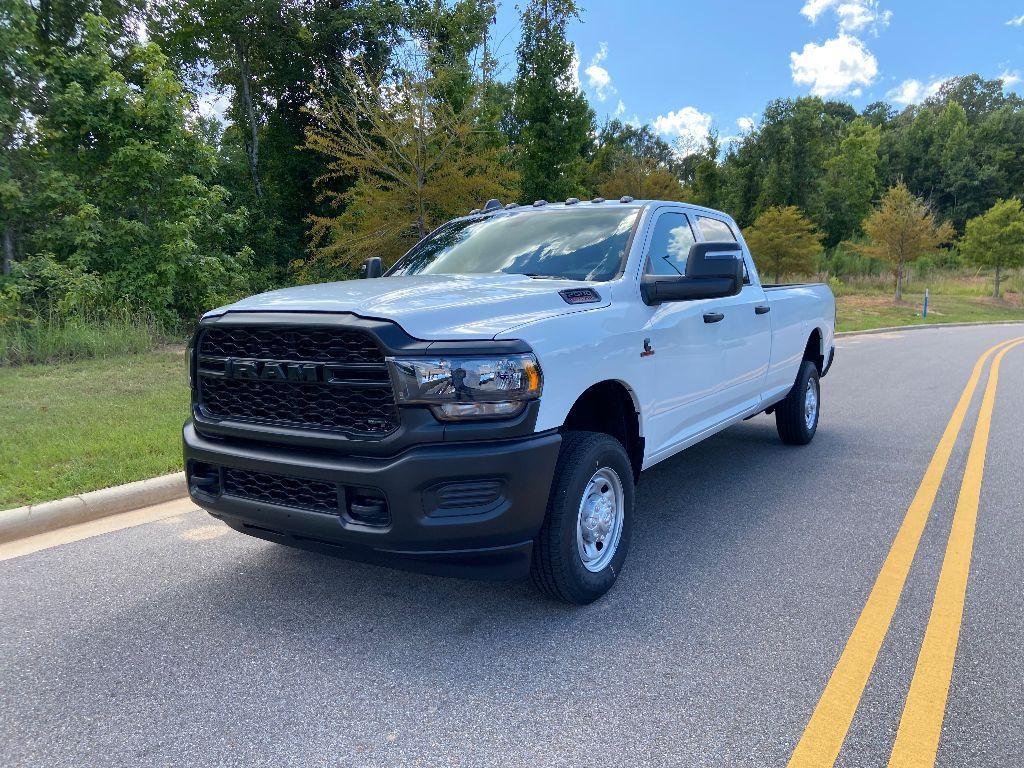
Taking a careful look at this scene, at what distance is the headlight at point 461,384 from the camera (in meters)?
2.81

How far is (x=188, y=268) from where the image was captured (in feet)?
47.4

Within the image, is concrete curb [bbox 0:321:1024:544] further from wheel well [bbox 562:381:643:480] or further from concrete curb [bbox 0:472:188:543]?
wheel well [bbox 562:381:643:480]

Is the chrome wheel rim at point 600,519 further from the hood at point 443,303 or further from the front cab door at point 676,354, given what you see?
the hood at point 443,303

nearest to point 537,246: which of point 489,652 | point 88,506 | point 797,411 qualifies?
point 489,652

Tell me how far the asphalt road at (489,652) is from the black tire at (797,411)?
72.4 inches

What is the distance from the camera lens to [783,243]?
3216 centimetres

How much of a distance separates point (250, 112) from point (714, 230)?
25.4 meters

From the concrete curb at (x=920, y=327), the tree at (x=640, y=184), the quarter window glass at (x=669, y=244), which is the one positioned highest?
the tree at (x=640, y=184)

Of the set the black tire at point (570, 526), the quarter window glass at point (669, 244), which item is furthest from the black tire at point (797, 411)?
the black tire at point (570, 526)

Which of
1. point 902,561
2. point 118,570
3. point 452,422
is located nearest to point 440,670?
point 452,422

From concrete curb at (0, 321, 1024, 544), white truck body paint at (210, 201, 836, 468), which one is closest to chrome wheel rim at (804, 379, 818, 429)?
white truck body paint at (210, 201, 836, 468)

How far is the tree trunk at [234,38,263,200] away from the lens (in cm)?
2655

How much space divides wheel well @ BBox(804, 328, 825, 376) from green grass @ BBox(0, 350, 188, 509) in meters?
5.83

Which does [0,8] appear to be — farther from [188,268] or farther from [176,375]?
[176,375]
